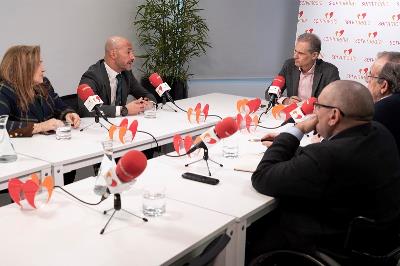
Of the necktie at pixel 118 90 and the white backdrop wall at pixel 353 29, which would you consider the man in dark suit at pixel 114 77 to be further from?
the white backdrop wall at pixel 353 29

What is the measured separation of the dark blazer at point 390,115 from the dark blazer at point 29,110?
202cm

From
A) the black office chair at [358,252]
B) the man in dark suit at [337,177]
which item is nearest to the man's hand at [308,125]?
the man in dark suit at [337,177]

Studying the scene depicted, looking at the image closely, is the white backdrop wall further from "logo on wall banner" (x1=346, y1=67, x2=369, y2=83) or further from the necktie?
the necktie

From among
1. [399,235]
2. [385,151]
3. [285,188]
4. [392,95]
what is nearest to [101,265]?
[285,188]

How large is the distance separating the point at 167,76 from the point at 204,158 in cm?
346

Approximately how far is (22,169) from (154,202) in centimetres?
80

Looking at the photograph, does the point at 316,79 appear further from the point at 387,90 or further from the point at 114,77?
the point at 114,77

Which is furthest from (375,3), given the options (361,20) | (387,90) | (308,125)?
(308,125)

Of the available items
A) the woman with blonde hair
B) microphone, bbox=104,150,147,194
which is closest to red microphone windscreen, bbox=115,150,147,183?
microphone, bbox=104,150,147,194

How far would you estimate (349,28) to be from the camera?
5.37m

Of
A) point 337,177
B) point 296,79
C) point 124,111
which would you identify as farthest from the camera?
point 296,79

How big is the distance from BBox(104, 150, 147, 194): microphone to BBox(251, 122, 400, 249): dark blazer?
0.67 meters

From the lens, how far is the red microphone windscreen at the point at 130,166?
1.43m

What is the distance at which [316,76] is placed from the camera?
4031 millimetres
